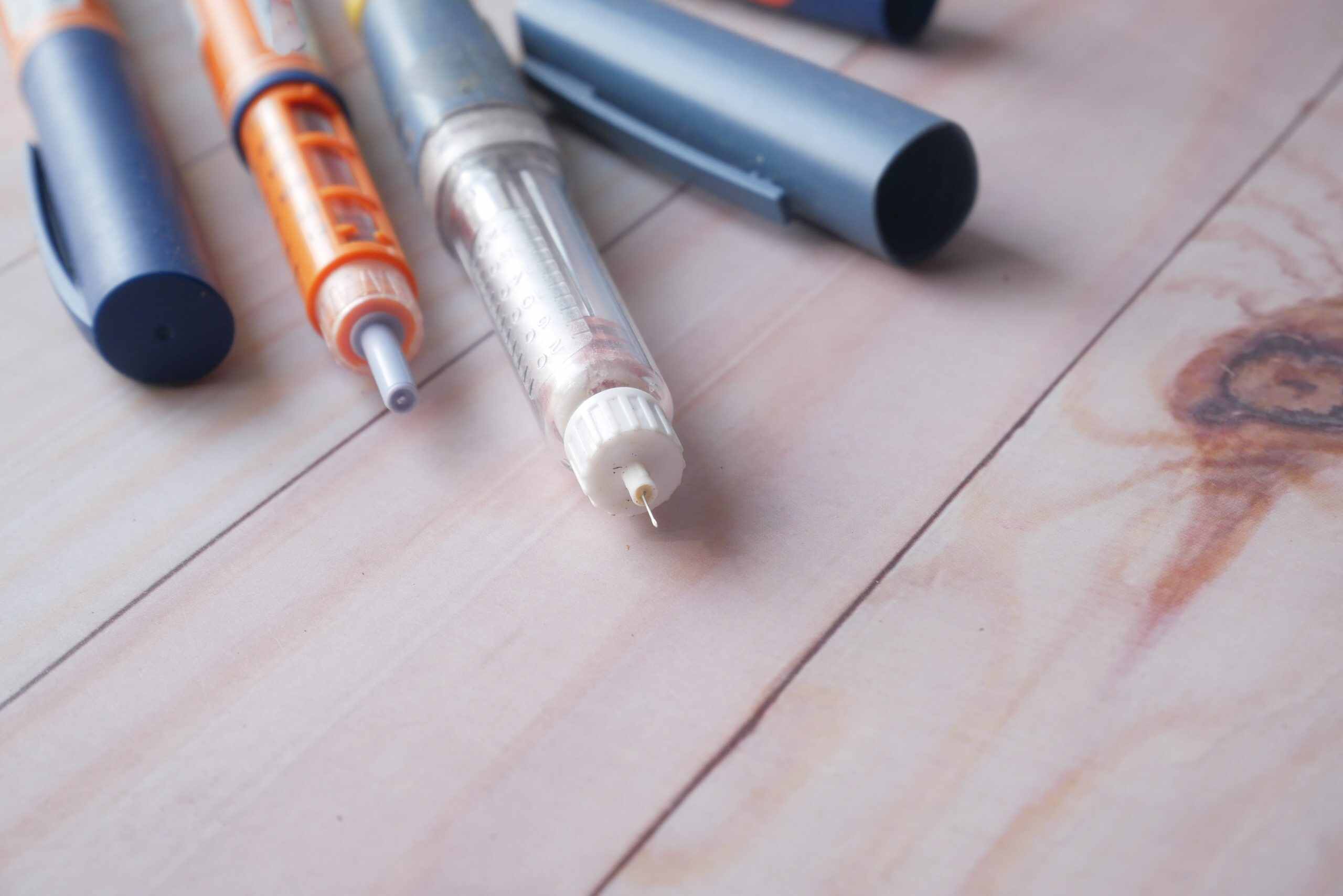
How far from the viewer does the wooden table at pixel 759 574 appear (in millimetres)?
335

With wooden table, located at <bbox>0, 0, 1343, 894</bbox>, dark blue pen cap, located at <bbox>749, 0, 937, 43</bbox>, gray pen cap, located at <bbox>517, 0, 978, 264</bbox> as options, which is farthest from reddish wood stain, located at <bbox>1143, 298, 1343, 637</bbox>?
dark blue pen cap, located at <bbox>749, 0, 937, 43</bbox>

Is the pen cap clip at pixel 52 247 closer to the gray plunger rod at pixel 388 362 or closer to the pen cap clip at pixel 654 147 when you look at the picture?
the gray plunger rod at pixel 388 362

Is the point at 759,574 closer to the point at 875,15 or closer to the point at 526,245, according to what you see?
the point at 526,245

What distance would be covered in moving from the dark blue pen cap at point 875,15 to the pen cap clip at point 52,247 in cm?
39

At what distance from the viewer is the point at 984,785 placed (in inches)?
13.3

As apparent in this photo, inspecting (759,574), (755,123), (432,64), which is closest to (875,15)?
(755,123)

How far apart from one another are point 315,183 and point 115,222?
81 mm

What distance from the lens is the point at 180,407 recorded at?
0.46m

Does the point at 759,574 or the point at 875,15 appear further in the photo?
the point at 875,15

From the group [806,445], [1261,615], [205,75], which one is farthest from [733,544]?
[205,75]

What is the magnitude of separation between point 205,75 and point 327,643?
39 cm

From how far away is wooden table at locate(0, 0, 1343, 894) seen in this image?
1.10 ft

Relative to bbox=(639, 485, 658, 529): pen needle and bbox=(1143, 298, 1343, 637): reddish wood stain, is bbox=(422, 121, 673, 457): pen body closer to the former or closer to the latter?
bbox=(639, 485, 658, 529): pen needle

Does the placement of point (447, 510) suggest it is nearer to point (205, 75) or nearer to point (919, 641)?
point (919, 641)
